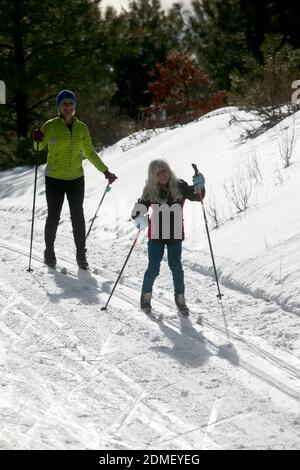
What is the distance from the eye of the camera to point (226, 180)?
1057cm

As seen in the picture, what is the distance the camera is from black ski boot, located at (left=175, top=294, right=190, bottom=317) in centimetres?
632

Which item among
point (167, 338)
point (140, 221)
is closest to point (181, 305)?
point (167, 338)

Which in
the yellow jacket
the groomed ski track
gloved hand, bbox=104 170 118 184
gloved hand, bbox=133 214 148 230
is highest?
the yellow jacket

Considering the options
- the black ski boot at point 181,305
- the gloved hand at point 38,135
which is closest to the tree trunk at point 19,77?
the gloved hand at point 38,135

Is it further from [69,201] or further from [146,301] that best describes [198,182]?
[69,201]

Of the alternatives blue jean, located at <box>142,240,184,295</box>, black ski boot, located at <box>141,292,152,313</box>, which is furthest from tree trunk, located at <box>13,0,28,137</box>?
black ski boot, located at <box>141,292,152,313</box>

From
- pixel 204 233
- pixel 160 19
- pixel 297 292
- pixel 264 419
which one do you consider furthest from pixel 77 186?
pixel 160 19

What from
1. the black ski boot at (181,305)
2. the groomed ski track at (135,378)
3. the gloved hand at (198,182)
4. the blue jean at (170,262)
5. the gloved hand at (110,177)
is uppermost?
the gloved hand at (198,182)

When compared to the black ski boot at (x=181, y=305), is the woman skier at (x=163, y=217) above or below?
above

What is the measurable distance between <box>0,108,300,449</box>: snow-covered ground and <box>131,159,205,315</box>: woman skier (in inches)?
10.5

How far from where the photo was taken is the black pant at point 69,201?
8469 millimetres

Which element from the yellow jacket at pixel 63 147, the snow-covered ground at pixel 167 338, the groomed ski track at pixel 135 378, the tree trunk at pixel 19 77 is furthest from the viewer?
the tree trunk at pixel 19 77

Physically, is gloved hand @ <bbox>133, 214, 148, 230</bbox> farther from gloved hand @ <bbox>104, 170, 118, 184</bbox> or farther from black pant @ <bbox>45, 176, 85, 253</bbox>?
black pant @ <bbox>45, 176, 85, 253</bbox>

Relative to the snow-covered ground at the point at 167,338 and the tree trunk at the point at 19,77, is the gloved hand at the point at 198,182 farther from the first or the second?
the tree trunk at the point at 19,77
